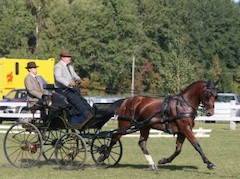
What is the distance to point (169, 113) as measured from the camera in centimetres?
1216

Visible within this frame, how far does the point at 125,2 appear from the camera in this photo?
238ft

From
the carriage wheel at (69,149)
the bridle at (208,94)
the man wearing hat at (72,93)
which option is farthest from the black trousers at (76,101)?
the bridle at (208,94)

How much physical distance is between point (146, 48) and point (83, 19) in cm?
844

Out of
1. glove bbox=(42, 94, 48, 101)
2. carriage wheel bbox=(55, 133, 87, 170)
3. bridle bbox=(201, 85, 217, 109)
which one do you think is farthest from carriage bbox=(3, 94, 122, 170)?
bridle bbox=(201, 85, 217, 109)

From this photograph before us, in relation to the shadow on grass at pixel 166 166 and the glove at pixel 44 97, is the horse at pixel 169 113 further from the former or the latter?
the glove at pixel 44 97

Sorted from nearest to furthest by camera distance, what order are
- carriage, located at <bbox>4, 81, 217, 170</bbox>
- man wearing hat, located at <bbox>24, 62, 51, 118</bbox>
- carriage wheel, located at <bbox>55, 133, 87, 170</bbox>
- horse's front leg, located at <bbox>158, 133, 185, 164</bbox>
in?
carriage, located at <bbox>4, 81, 217, 170</bbox>, carriage wheel, located at <bbox>55, 133, 87, 170</bbox>, horse's front leg, located at <bbox>158, 133, 185, 164</bbox>, man wearing hat, located at <bbox>24, 62, 51, 118</bbox>

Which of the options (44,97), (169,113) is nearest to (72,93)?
(44,97)

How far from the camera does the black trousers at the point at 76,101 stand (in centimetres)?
1248

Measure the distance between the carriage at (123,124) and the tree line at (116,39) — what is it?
4473 centimetres

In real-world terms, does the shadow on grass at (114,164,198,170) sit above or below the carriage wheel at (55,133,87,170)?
below

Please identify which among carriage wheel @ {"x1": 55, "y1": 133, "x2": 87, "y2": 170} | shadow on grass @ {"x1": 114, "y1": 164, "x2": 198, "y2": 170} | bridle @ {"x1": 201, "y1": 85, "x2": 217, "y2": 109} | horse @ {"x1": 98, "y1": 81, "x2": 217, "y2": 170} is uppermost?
bridle @ {"x1": 201, "y1": 85, "x2": 217, "y2": 109}

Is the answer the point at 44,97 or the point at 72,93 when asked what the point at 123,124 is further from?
the point at 44,97

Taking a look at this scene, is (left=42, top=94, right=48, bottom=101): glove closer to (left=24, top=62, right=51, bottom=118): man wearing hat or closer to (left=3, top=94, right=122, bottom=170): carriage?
(left=24, top=62, right=51, bottom=118): man wearing hat

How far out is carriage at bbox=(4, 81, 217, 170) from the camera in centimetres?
1203
